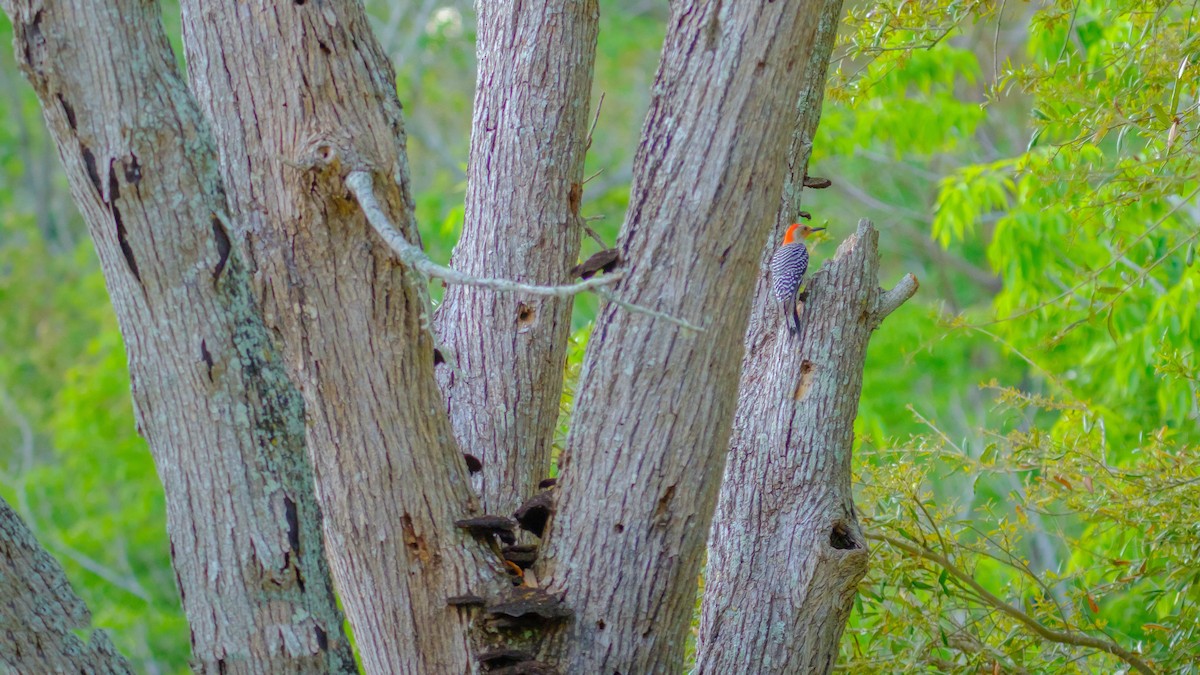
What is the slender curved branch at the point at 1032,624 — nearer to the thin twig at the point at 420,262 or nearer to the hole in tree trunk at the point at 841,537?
the hole in tree trunk at the point at 841,537

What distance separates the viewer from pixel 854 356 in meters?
3.14

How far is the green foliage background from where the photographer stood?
3.60m

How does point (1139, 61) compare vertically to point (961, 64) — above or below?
below

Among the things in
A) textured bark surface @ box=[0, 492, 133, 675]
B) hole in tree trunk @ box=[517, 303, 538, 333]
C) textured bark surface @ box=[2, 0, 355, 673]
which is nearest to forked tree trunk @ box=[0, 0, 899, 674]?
textured bark surface @ box=[2, 0, 355, 673]

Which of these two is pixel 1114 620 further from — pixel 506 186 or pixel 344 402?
pixel 344 402

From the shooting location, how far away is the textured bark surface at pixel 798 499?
9.71 ft

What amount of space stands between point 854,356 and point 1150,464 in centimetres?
149

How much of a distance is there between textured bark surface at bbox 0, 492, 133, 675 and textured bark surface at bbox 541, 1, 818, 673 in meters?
0.99

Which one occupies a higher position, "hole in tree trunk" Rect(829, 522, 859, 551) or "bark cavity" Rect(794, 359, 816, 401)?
"bark cavity" Rect(794, 359, 816, 401)

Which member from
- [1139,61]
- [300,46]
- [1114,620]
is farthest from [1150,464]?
[300,46]

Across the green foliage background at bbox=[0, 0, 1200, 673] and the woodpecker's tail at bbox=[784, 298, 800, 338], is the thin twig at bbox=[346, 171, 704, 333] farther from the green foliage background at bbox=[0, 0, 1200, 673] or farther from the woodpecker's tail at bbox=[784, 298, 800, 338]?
the green foliage background at bbox=[0, 0, 1200, 673]

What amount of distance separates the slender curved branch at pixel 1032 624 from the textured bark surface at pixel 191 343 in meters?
2.07

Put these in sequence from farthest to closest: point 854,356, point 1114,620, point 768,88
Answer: point 1114,620 → point 854,356 → point 768,88

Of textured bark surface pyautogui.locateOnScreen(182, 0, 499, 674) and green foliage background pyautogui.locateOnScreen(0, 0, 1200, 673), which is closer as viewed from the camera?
textured bark surface pyautogui.locateOnScreen(182, 0, 499, 674)
